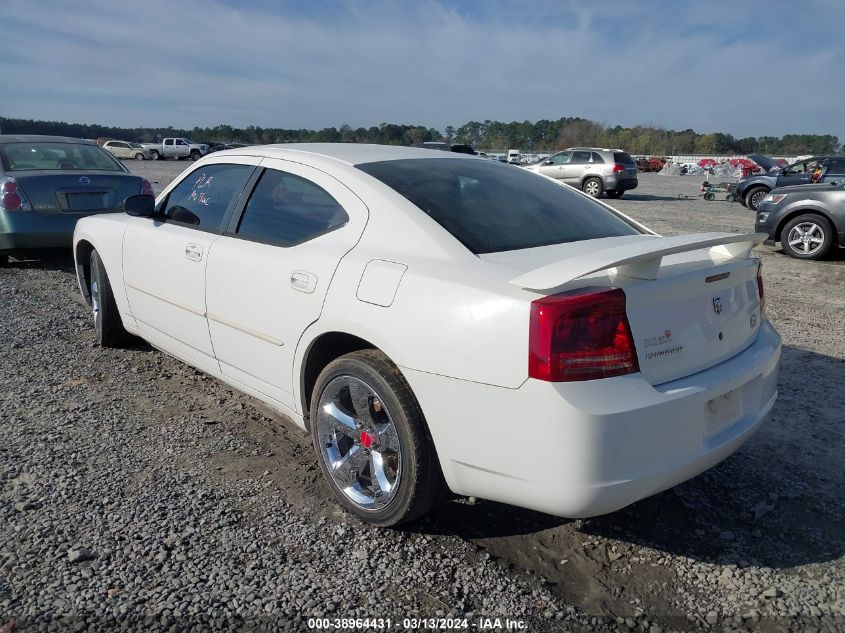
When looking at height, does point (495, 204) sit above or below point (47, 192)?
above

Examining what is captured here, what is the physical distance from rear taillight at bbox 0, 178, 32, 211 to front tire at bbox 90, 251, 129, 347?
10.6ft

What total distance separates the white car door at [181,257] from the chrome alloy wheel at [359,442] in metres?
1.07

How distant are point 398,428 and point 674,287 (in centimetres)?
114

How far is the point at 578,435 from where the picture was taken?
2223 mm

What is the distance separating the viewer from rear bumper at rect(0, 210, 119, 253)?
7691 millimetres

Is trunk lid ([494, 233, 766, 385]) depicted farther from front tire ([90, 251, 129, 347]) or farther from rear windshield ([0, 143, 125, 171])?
rear windshield ([0, 143, 125, 171])

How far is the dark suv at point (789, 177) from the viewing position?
51.7 ft

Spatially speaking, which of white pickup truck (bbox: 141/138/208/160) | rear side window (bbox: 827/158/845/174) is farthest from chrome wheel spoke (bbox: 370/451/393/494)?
white pickup truck (bbox: 141/138/208/160)

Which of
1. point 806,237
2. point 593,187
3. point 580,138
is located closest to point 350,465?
point 806,237

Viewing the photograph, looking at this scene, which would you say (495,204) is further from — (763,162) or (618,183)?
(763,162)

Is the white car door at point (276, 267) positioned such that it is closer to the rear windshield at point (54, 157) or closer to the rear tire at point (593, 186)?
the rear windshield at point (54, 157)

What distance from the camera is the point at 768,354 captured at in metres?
2.88

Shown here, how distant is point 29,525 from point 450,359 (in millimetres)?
1940

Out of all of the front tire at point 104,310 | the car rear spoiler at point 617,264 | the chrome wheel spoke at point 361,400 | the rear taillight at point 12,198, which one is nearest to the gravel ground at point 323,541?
the chrome wheel spoke at point 361,400
